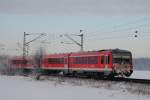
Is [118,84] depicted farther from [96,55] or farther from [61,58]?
[61,58]

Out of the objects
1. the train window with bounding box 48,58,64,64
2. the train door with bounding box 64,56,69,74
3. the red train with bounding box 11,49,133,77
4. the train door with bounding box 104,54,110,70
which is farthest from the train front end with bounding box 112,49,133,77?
the train window with bounding box 48,58,64,64

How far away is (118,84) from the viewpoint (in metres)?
27.9

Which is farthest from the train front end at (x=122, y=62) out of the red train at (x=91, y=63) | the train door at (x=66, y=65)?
the train door at (x=66, y=65)

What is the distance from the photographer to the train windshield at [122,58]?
3469cm

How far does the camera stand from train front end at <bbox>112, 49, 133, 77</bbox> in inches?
1353

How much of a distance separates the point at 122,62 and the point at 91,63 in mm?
4124

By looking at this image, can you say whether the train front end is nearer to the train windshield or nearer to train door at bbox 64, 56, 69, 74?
the train windshield

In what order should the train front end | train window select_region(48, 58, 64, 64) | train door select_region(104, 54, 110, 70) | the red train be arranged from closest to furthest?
the train front end < the red train < train door select_region(104, 54, 110, 70) < train window select_region(48, 58, 64, 64)

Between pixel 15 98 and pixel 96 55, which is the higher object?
pixel 96 55

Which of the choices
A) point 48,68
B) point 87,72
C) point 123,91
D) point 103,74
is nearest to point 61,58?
point 48,68

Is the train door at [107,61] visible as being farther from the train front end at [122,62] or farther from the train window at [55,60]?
the train window at [55,60]

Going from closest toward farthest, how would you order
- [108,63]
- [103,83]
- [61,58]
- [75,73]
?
1. [103,83]
2. [108,63]
3. [75,73]
4. [61,58]

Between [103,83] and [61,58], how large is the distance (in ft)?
58.6

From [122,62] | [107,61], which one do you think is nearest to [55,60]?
[107,61]
